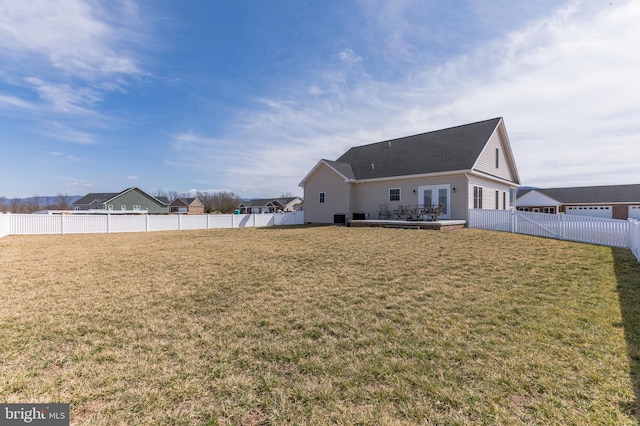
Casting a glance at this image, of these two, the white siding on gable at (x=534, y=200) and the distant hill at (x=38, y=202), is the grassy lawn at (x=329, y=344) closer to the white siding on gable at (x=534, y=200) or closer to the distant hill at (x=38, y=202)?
the white siding on gable at (x=534, y=200)

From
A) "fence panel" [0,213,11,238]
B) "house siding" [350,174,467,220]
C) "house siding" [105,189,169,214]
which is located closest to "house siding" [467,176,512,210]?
"house siding" [350,174,467,220]

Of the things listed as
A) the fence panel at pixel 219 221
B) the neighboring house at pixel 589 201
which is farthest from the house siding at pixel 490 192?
the neighboring house at pixel 589 201

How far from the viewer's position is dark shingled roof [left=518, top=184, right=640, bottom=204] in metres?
32.7

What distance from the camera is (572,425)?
1986 mm

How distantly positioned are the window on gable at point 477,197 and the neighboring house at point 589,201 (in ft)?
87.1

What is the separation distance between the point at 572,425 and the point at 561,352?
1263mm

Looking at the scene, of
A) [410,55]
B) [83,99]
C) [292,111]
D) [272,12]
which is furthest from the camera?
[292,111]

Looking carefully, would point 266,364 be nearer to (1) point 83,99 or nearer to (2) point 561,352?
(2) point 561,352

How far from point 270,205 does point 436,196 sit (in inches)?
2255

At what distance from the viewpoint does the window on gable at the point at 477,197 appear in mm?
15070

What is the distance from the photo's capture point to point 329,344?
3209 millimetres

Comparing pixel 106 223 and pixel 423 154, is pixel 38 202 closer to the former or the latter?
pixel 106 223

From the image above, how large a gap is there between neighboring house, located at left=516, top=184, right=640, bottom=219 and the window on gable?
2654 centimetres

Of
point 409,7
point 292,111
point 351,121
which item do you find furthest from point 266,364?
point 351,121
